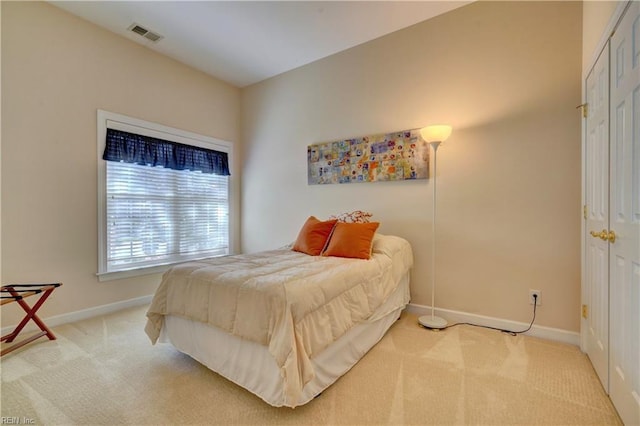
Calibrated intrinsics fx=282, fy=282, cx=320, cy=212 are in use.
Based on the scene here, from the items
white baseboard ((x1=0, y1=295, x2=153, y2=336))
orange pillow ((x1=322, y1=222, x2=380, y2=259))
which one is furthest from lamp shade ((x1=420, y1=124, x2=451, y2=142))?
white baseboard ((x1=0, y1=295, x2=153, y2=336))

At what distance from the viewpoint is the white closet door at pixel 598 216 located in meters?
1.66

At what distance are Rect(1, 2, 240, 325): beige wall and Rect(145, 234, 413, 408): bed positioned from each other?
56.4 inches

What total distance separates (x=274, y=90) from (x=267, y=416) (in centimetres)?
387

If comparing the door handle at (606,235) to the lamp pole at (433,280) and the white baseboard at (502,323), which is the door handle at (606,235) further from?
the lamp pole at (433,280)

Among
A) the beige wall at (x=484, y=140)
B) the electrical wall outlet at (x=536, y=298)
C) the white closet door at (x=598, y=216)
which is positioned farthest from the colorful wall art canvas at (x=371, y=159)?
the electrical wall outlet at (x=536, y=298)

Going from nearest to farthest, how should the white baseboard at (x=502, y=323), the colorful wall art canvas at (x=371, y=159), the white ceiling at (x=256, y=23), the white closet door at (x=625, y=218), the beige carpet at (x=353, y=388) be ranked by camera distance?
the white closet door at (x=625, y=218)
the beige carpet at (x=353, y=388)
the white baseboard at (x=502, y=323)
the white ceiling at (x=256, y=23)
the colorful wall art canvas at (x=371, y=159)

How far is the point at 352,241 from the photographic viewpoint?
2.52 metres

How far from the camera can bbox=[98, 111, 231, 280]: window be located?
3045 mm

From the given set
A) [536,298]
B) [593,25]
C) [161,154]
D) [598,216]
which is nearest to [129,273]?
[161,154]

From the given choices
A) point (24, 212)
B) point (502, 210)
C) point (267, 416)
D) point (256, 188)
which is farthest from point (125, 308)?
point (502, 210)

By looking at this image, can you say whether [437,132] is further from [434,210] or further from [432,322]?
[432,322]

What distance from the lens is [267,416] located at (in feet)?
4.87

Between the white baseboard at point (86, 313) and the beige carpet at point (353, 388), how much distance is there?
38 centimetres

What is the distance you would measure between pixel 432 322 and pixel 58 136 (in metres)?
3.95
